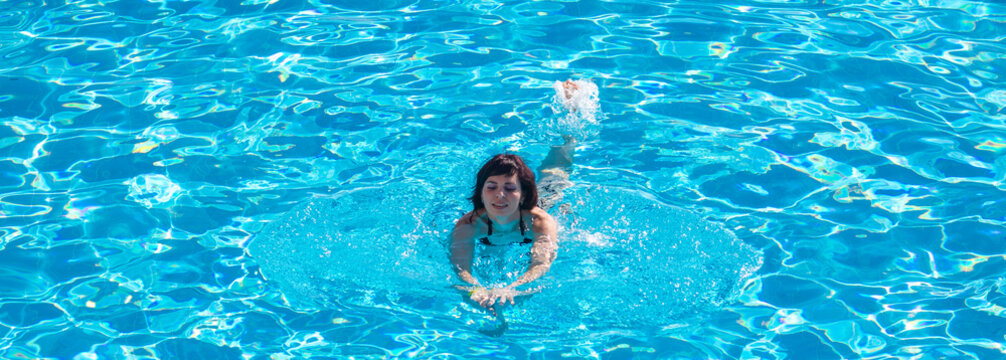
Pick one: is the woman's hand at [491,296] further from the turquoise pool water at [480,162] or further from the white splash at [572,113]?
the white splash at [572,113]

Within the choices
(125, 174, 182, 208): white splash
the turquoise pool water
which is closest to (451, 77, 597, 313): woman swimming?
the turquoise pool water

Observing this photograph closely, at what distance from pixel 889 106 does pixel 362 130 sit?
363 centimetres

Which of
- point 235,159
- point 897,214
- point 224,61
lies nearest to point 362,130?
point 235,159

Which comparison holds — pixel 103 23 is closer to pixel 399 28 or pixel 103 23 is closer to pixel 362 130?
pixel 399 28

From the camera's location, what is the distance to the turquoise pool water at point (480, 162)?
516 centimetres

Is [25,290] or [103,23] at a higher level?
[103,23]

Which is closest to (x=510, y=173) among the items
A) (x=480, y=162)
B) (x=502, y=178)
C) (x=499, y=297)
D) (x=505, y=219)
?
(x=502, y=178)

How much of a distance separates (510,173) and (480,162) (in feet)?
3.33

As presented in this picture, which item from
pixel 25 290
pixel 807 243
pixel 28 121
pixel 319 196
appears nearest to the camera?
pixel 25 290

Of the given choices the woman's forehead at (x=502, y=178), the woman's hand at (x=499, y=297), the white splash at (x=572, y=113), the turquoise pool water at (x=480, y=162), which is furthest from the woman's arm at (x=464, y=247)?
the white splash at (x=572, y=113)

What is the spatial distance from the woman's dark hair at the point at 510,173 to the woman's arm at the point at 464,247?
113 millimetres

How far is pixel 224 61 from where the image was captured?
794cm

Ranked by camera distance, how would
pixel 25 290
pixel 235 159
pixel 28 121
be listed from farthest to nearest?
pixel 28 121 → pixel 235 159 → pixel 25 290

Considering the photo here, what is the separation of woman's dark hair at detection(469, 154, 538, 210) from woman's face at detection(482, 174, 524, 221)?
32 millimetres
